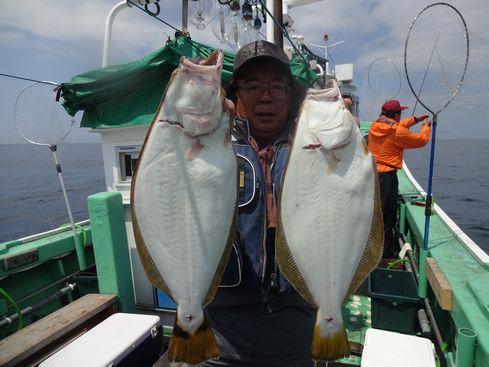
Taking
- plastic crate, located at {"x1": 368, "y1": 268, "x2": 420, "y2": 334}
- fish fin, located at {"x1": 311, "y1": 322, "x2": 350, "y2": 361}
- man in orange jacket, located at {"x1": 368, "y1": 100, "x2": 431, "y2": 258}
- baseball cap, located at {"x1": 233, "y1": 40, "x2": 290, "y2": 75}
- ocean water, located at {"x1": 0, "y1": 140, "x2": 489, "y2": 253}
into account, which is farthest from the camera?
ocean water, located at {"x1": 0, "y1": 140, "x2": 489, "y2": 253}

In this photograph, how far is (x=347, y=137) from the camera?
181 centimetres

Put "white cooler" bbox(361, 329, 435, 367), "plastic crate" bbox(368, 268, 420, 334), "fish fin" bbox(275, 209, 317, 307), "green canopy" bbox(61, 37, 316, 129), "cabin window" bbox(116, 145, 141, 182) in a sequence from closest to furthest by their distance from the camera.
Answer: "fish fin" bbox(275, 209, 317, 307) → "white cooler" bbox(361, 329, 435, 367) → "plastic crate" bbox(368, 268, 420, 334) → "green canopy" bbox(61, 37, 316, 129) → "cabin window" bbox(116, 145, 141, 182)

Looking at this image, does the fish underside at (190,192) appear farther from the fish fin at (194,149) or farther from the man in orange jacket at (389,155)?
the man in orange jacket at (389,155)

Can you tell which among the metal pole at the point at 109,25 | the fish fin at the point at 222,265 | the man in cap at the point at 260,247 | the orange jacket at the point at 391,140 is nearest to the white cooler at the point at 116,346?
the man in cap at the point at 260,247

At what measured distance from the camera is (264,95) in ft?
6.77

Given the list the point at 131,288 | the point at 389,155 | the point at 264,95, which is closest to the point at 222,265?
the point at 264,95

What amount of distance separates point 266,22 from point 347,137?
4577 millimetres

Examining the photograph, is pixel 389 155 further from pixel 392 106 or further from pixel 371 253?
pixel 371 253

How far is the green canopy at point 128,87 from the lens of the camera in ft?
12.9

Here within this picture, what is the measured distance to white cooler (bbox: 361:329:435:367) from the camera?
2.37 meters

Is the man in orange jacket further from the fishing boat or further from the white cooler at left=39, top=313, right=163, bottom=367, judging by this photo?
the white cooler at left=39, top=313, right=163, bottom=367

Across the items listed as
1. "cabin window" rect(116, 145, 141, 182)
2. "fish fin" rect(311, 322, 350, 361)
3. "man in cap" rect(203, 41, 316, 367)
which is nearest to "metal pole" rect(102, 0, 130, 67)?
"cabin window" rect(116, 145, 141, 182)

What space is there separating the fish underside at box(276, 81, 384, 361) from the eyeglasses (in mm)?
353

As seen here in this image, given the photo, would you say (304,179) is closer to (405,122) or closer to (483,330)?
(483,330)
